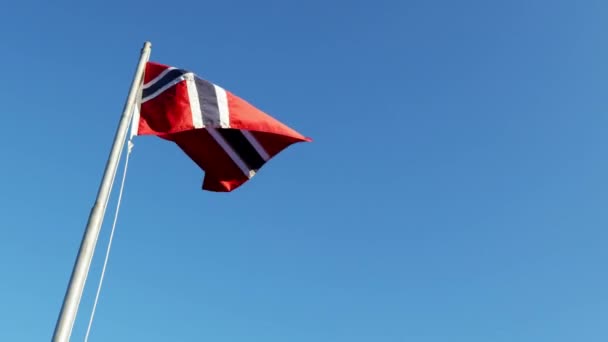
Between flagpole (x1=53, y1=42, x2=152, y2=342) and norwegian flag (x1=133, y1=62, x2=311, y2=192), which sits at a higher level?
norwegian flag (x1=133, y1=62, x2=311, y2=192)

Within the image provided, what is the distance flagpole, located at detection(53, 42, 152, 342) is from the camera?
→ 8.09 m

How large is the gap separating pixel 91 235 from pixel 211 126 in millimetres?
3097

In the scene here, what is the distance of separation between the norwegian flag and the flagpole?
348 mm

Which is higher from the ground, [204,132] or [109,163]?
[204,132]

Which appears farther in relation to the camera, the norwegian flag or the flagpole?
the norwegian flag

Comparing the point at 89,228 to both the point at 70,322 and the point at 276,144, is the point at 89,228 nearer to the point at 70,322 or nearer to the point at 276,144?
the point at 70,322

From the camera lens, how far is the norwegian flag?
34.9 feet

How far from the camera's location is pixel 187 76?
36.3 feet

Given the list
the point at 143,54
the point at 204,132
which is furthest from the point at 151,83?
the point at 204,132

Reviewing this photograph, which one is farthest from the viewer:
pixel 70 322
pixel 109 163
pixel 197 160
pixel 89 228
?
pixel 197 160

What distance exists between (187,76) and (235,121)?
1.15 m

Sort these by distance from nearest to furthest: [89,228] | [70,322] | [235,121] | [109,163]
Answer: [70,322] → [89,228] → [109,163] → [235,121]

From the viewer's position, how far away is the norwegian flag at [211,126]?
419 inches

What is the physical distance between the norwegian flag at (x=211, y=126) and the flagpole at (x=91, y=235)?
348 millimetres
